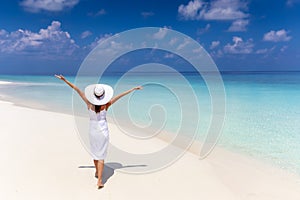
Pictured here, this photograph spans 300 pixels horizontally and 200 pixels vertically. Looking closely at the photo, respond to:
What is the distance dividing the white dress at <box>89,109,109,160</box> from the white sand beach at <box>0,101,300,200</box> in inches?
22.5

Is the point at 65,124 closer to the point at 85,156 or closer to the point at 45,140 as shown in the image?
the point at 45,140

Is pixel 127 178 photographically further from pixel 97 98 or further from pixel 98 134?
pixel 97 98

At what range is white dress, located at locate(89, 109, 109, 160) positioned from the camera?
5.12 meters

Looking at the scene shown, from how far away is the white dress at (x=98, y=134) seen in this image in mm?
5121

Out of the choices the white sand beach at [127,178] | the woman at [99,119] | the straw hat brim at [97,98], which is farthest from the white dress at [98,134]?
the white sand beach at [127,178]

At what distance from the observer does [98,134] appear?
16.8 ft

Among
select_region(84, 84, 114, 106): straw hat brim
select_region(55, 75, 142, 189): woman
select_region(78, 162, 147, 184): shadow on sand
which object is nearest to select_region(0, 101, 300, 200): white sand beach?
select_region(78, 162, 147, 184): shadow on sand

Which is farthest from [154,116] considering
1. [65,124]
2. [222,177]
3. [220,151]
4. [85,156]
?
[222,177]

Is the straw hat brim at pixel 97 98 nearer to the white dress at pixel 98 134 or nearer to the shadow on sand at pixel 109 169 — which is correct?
the white dress at pixel 98 134

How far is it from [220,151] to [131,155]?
7.70 ft

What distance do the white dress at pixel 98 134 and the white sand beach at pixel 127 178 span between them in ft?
1.87

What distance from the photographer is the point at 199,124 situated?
1139cm

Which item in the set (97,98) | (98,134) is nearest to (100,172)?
(98,134)

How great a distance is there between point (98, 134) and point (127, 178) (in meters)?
1.08
